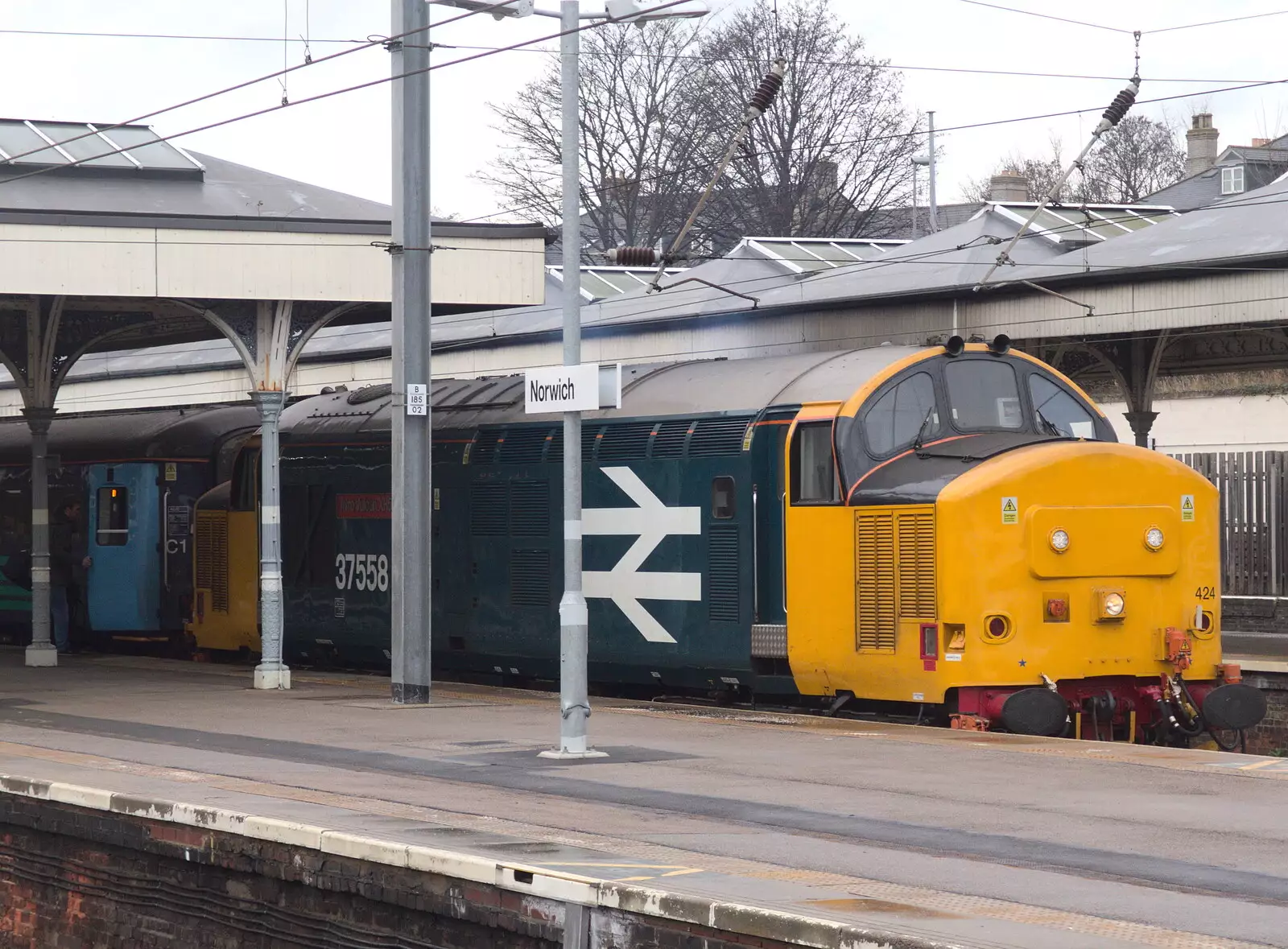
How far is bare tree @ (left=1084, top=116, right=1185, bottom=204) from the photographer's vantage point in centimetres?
6944

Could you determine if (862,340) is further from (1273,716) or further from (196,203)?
(196,203)

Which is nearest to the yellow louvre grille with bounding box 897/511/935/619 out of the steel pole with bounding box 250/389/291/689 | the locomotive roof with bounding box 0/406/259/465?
the steel pole with bounding box 250/389/291/689

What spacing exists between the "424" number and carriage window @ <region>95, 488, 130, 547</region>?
4791 millimetres

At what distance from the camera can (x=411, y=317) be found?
16.8 meters

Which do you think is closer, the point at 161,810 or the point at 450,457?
the point at 161,810

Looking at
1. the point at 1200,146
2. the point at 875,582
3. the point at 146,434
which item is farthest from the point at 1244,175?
the point at 875,582

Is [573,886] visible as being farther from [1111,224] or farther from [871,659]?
[1111,224]

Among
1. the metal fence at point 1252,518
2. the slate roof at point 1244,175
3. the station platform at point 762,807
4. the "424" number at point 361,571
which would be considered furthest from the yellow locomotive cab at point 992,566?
the slate roof at point 1244,175

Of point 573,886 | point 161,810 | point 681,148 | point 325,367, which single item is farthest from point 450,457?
point 681,148

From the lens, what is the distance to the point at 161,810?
31.7ft

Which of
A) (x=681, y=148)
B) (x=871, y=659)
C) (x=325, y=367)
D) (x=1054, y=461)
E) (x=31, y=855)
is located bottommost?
(x=31, y=855)

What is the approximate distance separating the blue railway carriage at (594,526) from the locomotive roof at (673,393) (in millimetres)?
25

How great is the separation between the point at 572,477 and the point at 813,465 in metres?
2.45

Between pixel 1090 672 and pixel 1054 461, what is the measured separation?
1557 millimetres
